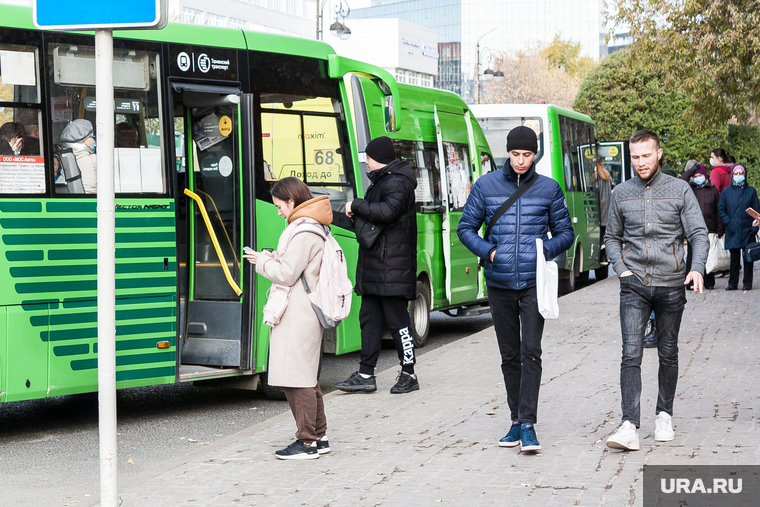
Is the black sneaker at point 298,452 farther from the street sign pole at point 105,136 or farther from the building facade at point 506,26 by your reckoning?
the building facade at point 506,26

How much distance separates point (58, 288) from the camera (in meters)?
6.94

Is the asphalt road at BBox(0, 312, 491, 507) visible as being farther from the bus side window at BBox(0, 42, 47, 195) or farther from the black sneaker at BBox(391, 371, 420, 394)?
the bus side window at BBox(0, 42, 47, 195)

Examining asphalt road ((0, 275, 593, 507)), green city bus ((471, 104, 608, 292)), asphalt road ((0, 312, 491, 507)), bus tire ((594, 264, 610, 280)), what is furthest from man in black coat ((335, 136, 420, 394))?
bus tire ((594, 264, 610, 280))

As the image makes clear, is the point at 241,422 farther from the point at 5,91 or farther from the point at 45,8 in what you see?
the point at 45,8

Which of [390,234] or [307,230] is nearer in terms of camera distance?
[307,230]

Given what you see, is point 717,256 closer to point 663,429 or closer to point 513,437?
point 663,429

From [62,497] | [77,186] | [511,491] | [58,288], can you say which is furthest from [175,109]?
[511,491]

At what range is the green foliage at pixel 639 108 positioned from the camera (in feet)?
123

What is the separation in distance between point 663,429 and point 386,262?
271cm

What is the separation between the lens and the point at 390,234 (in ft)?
26.9

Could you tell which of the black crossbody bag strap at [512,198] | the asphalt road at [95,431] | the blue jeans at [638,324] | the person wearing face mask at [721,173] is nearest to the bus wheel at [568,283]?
the person wearing face mask at [721,173]

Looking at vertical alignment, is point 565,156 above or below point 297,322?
above

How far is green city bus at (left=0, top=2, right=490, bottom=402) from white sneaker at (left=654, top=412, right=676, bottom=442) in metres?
3.19

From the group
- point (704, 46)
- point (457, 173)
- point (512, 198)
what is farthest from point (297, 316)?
point (704, 46)
